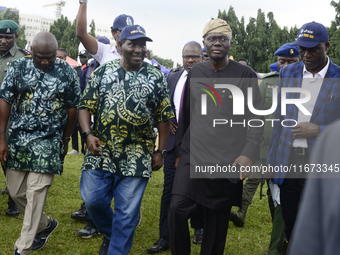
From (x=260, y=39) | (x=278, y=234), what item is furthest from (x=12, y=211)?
(x=260, y=39)

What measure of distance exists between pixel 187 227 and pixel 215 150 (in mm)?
784

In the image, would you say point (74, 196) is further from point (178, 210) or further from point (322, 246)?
point (322, 246)

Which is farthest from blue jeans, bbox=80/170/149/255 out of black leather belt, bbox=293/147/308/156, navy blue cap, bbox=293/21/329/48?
navy blue cap, bbox=293/21/329/48

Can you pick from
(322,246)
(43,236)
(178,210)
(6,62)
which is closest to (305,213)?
(322,246)

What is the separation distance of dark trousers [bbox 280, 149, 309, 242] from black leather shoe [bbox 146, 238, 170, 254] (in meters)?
1.50

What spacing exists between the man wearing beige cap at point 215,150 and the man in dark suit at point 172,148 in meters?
1.07

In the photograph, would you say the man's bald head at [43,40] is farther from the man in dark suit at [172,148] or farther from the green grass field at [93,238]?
the green grass field at [93,238]

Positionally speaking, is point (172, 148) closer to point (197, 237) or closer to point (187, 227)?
point (197, 237)

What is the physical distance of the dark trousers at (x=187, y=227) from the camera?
387 cm

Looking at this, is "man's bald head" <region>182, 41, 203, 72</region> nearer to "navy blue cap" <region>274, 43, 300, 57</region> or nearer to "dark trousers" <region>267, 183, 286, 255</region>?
"navy blue cap" <region>274, 43, 300, 57</region>

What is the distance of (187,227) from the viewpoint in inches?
154

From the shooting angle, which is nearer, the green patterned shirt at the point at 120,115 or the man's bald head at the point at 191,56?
the green patterned shirt at the point at 120,115

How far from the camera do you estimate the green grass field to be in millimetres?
4953

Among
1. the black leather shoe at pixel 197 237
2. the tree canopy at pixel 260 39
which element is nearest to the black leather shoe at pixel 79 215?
the black leather shoe at pixel 197 237
